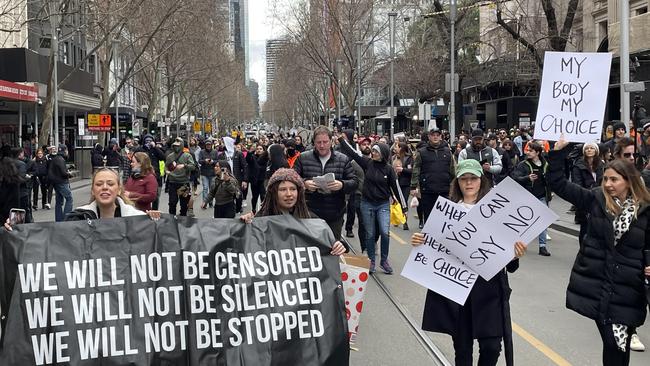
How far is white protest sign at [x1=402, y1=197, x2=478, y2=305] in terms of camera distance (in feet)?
Answer: 15.6

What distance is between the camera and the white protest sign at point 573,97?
546 centimetres

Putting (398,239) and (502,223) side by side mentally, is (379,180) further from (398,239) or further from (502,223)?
(502,223)

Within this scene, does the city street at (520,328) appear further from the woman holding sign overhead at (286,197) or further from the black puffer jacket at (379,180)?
the woman holding sign overhead at (286,197)

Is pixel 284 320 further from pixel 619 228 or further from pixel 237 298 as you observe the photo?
pixel 619 228

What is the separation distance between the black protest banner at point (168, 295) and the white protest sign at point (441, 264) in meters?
0.61

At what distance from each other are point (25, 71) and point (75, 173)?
5133 millimetres

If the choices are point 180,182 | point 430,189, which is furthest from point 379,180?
point 180,182

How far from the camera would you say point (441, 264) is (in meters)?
4.90

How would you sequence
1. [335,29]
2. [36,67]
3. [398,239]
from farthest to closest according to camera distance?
[335,29] → [36,67] → [398,239]

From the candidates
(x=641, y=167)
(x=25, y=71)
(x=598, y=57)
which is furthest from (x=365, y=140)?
(x=25, y=71)

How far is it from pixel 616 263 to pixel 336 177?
12.1 feet

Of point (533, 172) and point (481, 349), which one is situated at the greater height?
point (533, 172)

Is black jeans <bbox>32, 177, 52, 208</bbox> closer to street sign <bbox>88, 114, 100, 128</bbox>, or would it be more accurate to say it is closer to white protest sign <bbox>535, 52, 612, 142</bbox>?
street sign <bbox>88, 114, 100, 128</bbox>

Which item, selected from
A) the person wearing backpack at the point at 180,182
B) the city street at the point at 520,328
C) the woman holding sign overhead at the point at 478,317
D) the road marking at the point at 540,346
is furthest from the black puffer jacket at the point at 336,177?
the person wearing backpack at the point at 180,182
